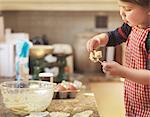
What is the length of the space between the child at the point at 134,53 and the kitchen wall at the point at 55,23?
1137mm

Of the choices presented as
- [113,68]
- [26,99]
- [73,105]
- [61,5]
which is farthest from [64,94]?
[61,5]

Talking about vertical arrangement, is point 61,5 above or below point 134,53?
above

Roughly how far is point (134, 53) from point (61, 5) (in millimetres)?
1156

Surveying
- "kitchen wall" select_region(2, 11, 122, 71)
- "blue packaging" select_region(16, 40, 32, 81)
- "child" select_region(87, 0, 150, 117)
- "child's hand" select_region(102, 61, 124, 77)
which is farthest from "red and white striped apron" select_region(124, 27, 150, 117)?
"kitchen wall" select_region(2, 11, 122, 71)

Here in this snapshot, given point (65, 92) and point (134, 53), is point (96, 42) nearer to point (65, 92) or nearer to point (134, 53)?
point (134, 53)

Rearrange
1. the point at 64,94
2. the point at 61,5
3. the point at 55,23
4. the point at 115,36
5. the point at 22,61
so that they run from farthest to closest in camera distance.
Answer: the point at 55,23 → the point at 61,5 → the point at 22,61 → the point at 64,94 → the point at 115,36

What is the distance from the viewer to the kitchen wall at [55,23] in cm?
289

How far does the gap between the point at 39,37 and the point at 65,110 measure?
4.15ft

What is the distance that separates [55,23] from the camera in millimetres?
2904

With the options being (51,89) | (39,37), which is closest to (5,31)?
(39,37)

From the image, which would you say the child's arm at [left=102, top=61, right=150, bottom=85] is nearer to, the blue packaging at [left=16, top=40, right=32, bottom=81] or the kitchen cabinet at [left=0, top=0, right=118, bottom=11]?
the blue packaging at [left=16, top=40, right=32, bottom=81]

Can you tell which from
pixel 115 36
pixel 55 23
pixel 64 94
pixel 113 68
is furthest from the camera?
pixel 55 23

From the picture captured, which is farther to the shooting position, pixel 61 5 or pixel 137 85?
pixel 61 5

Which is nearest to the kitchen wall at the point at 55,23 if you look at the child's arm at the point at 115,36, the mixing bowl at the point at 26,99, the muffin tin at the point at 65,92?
the muffin tin at the point at 65,92
